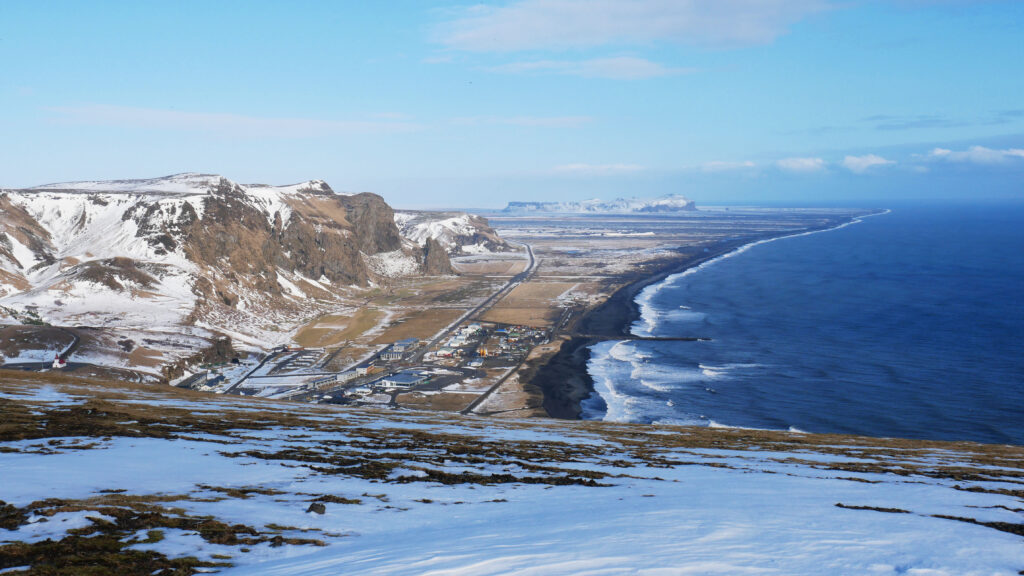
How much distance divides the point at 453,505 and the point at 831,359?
234 feet

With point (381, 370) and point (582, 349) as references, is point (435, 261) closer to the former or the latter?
point (582, 349)

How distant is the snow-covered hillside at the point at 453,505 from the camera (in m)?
10.0

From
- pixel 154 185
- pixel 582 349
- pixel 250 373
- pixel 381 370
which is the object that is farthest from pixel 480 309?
pixel 154 185

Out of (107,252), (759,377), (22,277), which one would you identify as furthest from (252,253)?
(759,377)

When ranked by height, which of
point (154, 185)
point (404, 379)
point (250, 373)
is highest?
point (154, 185)

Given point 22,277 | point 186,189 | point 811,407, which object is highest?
point 186,189

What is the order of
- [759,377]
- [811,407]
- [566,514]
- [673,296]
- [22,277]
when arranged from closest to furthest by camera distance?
[566,514]
[811,407]
[759,377]
[22,277]
[673,296]

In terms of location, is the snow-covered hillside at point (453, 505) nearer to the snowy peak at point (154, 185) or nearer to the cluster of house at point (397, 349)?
the cluster of house at point (397, 349)

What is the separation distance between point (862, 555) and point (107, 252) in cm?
12995

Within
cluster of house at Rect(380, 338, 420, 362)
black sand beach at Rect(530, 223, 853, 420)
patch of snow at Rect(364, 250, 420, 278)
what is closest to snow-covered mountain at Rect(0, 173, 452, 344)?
patch of snow at Rect(364, 250, 420, 278)

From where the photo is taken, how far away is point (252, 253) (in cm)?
12719

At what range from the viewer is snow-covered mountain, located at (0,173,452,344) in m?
94.9

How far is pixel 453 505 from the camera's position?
47.3 ft

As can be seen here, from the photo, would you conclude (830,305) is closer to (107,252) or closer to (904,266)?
(904,266)
